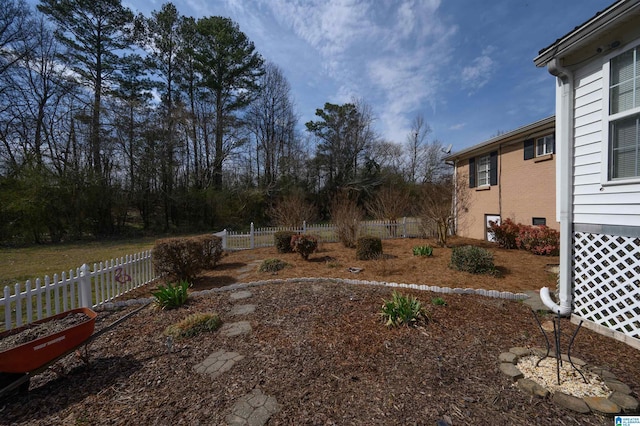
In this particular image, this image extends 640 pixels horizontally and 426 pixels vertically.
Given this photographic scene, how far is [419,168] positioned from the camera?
86.2ft

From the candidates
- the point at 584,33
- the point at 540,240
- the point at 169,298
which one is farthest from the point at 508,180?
the point at 169,298

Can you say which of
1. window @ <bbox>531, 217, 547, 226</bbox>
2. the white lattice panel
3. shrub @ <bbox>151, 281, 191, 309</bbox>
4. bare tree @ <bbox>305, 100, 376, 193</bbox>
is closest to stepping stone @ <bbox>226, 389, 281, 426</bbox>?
shrub @ <bbox>151, 281, 191, 309</bbox>

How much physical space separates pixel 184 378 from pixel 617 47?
5.94 meters

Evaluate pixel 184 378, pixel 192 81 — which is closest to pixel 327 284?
pixel 184 378

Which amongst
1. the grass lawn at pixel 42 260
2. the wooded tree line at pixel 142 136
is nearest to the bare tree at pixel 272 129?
the wooded tree line at pixel 142 136

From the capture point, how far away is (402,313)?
10.5ft

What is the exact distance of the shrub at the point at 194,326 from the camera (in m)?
3.05

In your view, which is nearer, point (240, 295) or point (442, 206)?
point (240, 295)

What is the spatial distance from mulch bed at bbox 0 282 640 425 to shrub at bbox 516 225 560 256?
4.65m

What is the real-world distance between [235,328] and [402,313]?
2182 millimetres

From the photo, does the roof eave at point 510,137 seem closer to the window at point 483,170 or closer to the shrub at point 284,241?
the window at point 483,170

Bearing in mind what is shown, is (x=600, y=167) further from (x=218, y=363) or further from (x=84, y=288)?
(x=84, y=288)

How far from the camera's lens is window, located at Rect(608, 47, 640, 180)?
2805mm

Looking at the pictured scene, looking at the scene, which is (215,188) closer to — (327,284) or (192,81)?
(192,81)
